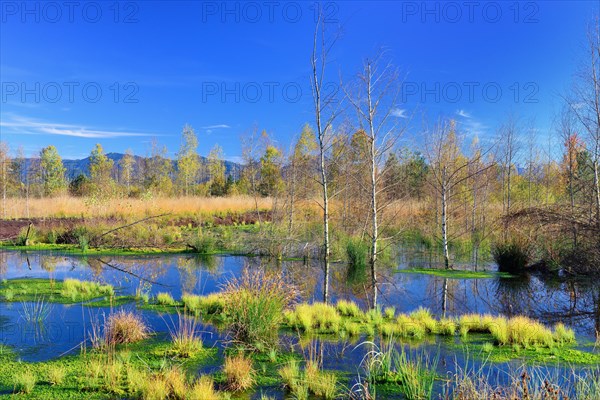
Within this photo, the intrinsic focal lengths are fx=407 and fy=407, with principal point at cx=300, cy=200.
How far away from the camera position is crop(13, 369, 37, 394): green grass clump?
439 centimetres

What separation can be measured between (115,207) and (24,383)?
18429mm

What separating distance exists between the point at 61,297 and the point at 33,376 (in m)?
4.61

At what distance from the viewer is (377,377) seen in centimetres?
488

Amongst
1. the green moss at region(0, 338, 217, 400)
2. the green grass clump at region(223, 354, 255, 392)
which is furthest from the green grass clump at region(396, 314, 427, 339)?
the green moss at region(0, 338, 217, 400)

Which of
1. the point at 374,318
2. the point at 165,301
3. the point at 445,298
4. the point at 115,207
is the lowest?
the point at 445,298

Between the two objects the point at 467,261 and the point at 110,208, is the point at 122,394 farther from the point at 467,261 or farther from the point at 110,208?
the point at 110,208

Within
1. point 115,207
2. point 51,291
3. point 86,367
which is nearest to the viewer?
point 86,367

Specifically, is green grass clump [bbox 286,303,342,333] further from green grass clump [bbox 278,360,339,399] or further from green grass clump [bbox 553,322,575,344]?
Result: green grass clump [bbox 553,322,575,344]

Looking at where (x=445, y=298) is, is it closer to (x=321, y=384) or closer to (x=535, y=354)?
(x=535, y=354)

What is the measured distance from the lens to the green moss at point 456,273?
486 inches

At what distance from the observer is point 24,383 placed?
441 centimetres

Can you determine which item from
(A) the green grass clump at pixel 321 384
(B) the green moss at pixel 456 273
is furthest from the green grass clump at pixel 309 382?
(B) the green moss at pixel 456 273

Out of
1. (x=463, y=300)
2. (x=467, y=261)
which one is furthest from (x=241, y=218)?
(x=463, y=300)

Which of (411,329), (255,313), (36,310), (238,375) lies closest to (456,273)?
(411,329)
